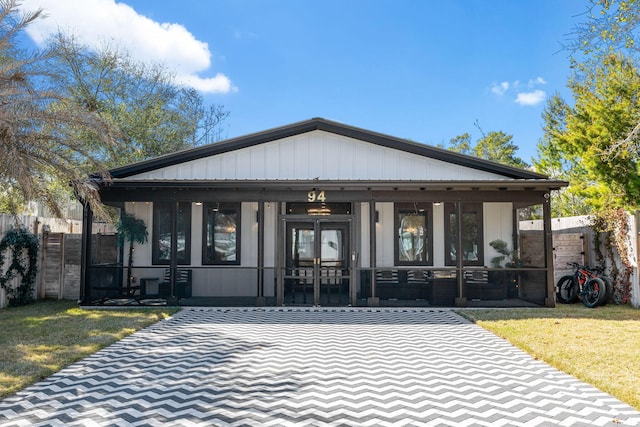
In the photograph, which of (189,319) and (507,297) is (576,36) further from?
(189,319)

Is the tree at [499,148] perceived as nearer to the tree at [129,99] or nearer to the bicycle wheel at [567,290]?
the tree at [129,99]

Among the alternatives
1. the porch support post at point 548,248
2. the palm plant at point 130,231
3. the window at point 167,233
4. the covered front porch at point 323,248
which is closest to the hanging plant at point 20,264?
the covered front porch at point 323,248

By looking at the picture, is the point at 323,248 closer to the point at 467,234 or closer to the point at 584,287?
the point at 467,234

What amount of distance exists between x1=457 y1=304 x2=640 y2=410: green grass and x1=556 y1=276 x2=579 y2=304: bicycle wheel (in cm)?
35

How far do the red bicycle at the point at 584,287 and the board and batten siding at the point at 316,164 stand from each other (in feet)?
11.4

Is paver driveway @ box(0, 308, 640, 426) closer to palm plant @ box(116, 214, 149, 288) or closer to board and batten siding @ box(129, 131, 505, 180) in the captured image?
palm plant @ box(116, 214, 149, 288)

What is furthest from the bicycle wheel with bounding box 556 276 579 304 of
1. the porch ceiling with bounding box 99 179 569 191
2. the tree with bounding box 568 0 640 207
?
the tree with bounding box 568 0 640 207

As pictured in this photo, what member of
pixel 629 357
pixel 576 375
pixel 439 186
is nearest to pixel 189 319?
pixel 439 186

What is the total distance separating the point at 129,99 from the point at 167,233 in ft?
42.1

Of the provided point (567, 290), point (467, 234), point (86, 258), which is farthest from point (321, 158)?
point (567, 290)

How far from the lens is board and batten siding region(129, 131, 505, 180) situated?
41.1ft

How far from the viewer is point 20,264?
1147 cm

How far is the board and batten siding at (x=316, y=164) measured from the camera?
12.5 metres

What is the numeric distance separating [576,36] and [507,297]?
291 inches
